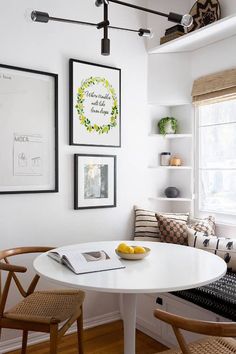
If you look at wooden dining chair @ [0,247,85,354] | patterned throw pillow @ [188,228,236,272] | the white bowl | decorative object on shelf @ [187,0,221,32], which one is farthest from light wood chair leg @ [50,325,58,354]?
decorative object on shelf @ [187,0,221,32]

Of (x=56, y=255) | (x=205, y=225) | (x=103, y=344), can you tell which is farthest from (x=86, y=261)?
(x=205, y=225)

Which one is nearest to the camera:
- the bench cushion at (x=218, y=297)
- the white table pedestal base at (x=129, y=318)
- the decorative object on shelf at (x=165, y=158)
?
the white table pedestal base at (x=129, y=318)

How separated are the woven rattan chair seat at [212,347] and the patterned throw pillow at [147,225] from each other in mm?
1418

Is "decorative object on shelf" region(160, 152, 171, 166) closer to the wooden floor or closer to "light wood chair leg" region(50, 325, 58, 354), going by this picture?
the wooden floor

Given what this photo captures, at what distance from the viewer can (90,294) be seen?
119 inches

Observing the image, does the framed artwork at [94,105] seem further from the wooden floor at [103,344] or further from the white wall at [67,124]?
the wooden floor at [103,344]

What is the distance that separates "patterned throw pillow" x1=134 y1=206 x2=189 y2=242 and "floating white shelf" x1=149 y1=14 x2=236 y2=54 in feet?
4.95

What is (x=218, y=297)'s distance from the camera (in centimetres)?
216

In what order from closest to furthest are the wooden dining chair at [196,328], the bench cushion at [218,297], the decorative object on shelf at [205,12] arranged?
the wooden dining chair at [196,328], the bench cushion at [218,297], the decorative object on shelf at [205,12]

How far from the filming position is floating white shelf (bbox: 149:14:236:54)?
2.71 meters

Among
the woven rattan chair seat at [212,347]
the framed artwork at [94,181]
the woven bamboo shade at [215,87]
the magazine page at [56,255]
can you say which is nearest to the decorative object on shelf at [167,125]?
the woven bamboo shade at [215,87]

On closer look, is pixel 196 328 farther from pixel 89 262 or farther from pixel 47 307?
pixel 47 307

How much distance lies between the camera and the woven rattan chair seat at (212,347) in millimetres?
1627

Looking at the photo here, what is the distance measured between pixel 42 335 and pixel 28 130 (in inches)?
62.5
